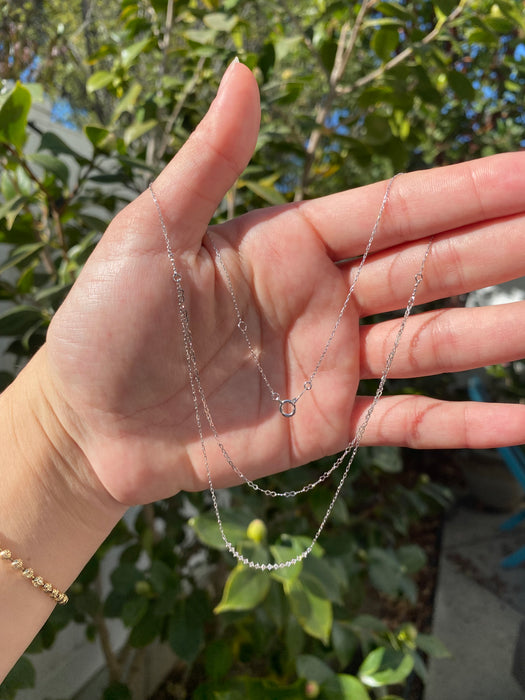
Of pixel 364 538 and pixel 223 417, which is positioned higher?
pixel 223 417

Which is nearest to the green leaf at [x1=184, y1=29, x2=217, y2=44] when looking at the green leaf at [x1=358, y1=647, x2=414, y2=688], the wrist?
the wrist

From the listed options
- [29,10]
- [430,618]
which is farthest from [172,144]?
[430,618]

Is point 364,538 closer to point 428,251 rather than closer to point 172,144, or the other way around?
point 428,251

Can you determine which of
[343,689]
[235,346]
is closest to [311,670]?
[343,689]

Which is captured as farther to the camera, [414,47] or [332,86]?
[332,86]

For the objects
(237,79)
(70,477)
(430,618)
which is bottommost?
(430,618)

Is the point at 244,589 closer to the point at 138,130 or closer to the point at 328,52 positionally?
the point at 138,130

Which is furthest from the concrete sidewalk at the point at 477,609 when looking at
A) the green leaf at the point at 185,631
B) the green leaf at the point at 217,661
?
the green leaf at the point at 185,631
